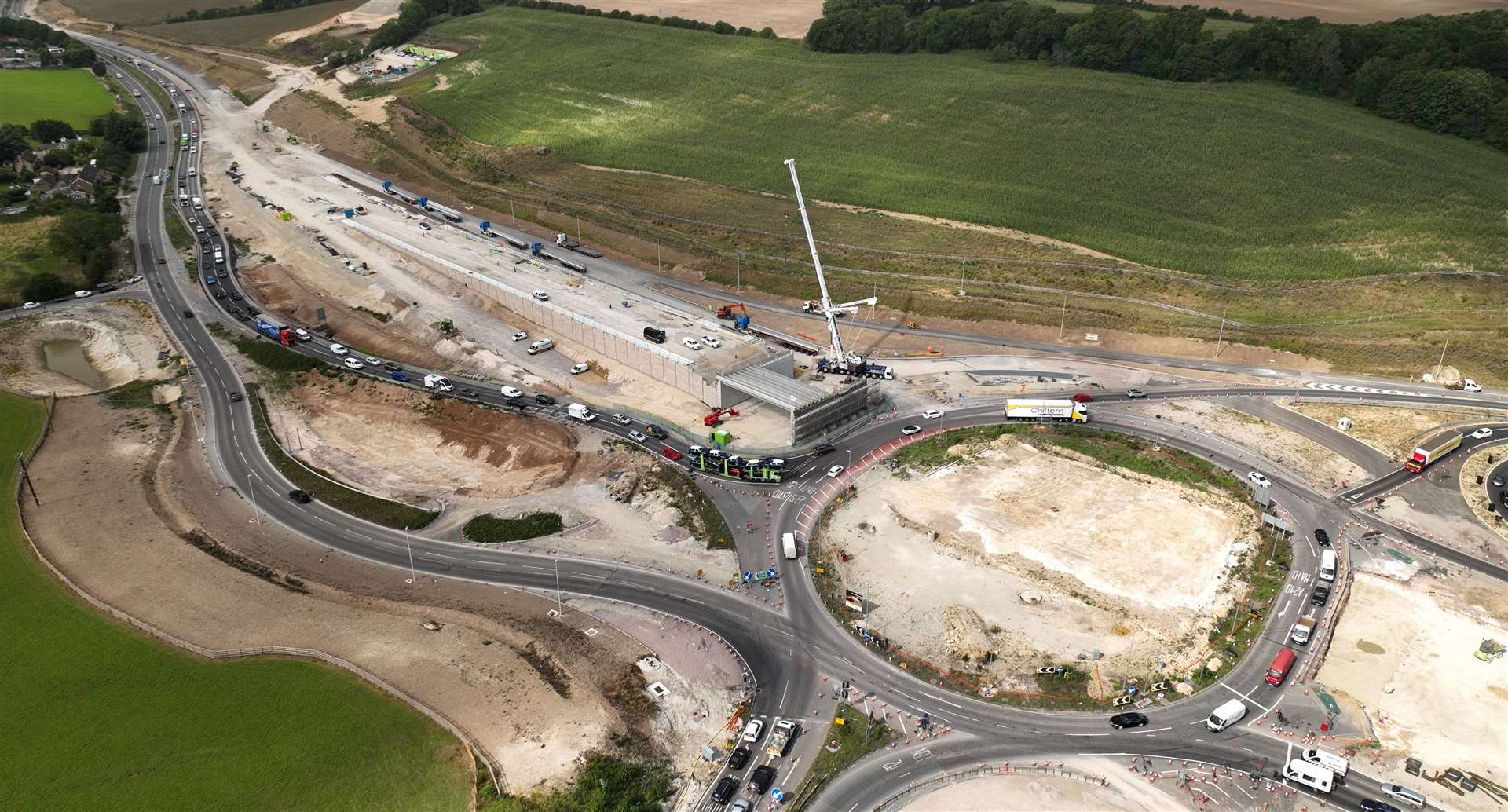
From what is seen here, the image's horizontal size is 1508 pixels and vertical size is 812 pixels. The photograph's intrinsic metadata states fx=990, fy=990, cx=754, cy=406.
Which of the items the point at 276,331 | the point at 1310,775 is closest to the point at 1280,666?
the point at 1310,775

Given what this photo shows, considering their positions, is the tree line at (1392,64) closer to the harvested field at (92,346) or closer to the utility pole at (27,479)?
the harvested field at (92,346)

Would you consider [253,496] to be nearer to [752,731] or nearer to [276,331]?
[276,331]

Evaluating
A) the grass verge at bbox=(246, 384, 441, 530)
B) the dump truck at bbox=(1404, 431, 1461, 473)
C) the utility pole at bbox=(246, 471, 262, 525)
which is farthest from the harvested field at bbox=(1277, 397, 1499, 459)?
the utility pole at bbox=(246, 471, 262, 525)

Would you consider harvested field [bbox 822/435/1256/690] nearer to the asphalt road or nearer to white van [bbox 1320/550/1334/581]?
the asphalt road

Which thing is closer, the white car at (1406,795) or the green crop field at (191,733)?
the white car at (1406,795)

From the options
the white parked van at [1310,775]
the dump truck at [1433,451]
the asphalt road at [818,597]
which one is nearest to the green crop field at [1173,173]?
the asphalt road at [818,597]

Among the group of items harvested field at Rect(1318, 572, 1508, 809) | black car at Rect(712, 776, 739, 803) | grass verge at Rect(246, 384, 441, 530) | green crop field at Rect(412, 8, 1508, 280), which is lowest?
black car at Rect(712, 776, 739, 803)
